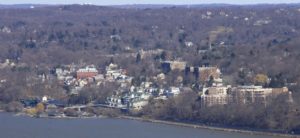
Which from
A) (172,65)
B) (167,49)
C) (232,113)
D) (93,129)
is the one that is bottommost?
(93,129)

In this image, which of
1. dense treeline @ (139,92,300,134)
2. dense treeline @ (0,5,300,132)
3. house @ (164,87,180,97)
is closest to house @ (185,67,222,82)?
dense treeline @ (0,5,300,132)

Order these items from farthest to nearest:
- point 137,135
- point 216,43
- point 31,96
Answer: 1. point 216,43
2. point 31,96
3. point 137,135

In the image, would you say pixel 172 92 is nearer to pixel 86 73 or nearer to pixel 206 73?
pixel 206 73

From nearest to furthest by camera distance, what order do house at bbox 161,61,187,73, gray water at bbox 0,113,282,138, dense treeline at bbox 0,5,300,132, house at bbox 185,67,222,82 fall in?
gray water at bbox 0,113,282,138
dense treeline at bbox 0,5,300,132
house at bbox 185,67,222,82
house at bbox 161,61,187,73

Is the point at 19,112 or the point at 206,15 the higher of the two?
the point at 206,15

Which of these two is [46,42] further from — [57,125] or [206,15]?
[57,125]

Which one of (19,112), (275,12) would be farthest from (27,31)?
(19,112)

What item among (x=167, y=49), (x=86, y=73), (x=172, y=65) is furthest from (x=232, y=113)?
(x=167, y=49)

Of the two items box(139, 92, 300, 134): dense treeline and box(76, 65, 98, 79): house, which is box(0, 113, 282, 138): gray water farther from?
box(76, 65, 98, 79): house

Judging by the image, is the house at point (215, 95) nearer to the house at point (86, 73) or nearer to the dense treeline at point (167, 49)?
the dense treeline at point (167, 49)
